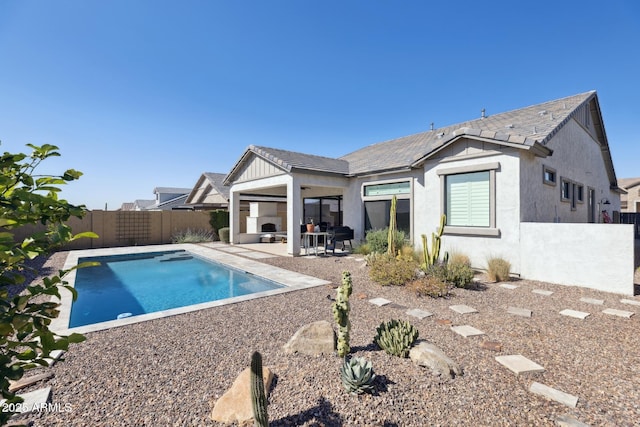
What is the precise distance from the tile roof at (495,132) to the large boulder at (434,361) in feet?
24.8

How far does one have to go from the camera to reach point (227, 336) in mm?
4621

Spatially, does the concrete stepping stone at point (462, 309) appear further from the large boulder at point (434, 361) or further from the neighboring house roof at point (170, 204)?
the neighboring house roof at point (170, 204)

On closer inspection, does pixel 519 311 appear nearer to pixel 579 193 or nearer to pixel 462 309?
pixel 462 309

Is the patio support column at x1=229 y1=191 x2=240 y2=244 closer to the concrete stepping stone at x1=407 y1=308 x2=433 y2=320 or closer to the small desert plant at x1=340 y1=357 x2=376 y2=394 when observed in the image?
the concrete stepping stone at x1=407 y1=308 x2=433 y2=320

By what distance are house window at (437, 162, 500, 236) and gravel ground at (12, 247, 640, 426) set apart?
12.7ft

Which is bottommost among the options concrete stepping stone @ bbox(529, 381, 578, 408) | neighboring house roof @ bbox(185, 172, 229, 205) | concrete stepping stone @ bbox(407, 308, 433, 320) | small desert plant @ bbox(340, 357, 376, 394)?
concrete stepping stone @ bbox(529, 381, 578, 408)

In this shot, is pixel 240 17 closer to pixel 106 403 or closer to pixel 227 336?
pixel 227 336

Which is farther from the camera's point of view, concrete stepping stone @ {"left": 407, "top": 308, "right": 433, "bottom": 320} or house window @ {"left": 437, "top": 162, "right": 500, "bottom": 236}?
house window @ {"left": 437, "top": 162, "right": 500, "bottom": 236}

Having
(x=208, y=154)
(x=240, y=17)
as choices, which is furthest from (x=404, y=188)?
(x=208, y=154)

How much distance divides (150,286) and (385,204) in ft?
33.5

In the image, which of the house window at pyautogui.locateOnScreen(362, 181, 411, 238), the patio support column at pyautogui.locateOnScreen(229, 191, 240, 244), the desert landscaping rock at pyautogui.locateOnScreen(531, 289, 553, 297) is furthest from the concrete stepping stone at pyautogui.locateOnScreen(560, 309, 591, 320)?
the patio support column at pyautogui.locateOnScreen(229, 191, 240, 244)

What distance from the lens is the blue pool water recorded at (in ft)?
24.5

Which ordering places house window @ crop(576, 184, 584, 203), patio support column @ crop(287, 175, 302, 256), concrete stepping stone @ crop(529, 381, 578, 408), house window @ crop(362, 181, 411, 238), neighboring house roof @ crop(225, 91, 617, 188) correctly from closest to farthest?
concrete stepping stone @ crop(529, 381, 578, 408) → neighboring house roof @ crop(225, 91, 617, 188) → house window @ crop(362, 181, 411, 238) → patio support column @ crop(287, 175, 302, 256) → house window @ crop(576, 184, 584, 203)

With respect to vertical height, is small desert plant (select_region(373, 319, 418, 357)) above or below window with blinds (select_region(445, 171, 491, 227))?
below
